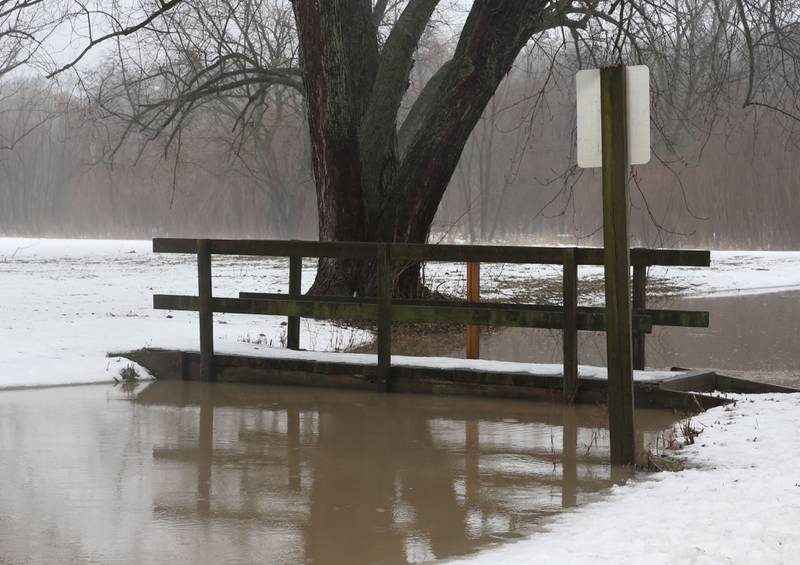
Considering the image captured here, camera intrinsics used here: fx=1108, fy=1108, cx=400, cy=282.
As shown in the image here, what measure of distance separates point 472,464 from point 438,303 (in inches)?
121

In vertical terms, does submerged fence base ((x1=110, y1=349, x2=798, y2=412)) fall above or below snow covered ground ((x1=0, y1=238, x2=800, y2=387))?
below

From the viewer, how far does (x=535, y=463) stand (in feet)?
22.8

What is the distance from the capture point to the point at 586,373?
30.8 ft

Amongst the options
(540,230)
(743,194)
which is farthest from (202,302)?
(540,230)

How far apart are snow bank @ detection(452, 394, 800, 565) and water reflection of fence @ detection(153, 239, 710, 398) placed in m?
2.16

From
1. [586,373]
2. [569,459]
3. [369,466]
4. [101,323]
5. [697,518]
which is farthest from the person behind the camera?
[101,323]

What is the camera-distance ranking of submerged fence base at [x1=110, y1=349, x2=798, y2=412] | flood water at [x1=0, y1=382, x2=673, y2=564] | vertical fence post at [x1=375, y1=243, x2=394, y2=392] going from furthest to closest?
vertical fence post at [x1=375, y1=243, x2=394, y2=392]
submerged fence base at [x1=110, y1=349, x2=798, y2=412]
flood water at [x1=0, y1=382, x2=673, y2=564]

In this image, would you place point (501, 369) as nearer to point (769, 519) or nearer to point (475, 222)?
point (769, 519)

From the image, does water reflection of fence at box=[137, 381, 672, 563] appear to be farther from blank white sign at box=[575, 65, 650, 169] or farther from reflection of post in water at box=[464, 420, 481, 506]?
blank white sign at box=[575, 65, 650, 169]

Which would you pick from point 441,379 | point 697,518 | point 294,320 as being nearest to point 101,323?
point 294,320

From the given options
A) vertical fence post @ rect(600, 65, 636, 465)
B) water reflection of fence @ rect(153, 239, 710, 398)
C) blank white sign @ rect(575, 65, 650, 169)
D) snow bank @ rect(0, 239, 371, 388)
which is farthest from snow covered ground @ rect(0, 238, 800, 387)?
blank white sign @ rect(575, 65, 650, 169)

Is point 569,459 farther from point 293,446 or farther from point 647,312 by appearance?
point 647,312

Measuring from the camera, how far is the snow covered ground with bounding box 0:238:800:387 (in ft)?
35.4

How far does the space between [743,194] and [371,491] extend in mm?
32171
